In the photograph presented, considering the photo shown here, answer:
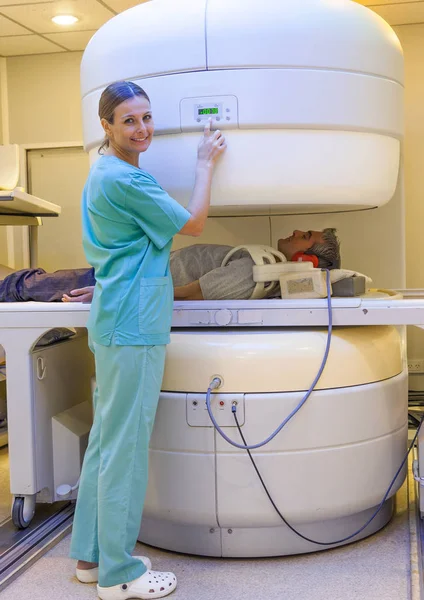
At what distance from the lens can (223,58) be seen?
1851 millimetres

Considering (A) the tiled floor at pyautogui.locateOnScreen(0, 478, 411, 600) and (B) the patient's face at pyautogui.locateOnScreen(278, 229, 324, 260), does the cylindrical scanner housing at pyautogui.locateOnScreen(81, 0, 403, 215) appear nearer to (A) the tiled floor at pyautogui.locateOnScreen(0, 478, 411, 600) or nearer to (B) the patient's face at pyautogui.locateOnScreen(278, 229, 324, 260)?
(B) the patient's face at pyautogui.locateOnScreen(278, 229, 324, 260)

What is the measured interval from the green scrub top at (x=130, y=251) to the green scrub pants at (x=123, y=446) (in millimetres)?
50

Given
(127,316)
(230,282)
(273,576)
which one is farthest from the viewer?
(230,282)

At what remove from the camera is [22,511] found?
Result: 2166 millimetres

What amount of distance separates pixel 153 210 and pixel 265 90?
469 mm

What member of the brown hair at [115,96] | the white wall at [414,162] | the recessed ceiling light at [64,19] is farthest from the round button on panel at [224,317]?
the recessed ceiling light at [64,19]

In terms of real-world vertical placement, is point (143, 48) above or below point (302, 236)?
above

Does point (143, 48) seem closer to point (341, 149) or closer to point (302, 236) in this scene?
point (341, 149)

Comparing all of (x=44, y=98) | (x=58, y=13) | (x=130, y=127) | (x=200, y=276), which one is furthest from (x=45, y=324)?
(x=44, y=98)

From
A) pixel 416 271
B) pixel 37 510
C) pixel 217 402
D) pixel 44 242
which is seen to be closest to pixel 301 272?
pixel 217 402

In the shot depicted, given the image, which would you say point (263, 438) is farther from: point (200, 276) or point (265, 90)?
point (265, 90)

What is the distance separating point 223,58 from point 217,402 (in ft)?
2.86

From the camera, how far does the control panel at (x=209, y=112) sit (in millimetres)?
1857

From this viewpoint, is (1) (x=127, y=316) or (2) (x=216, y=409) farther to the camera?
(2) (x=216, y=409)
